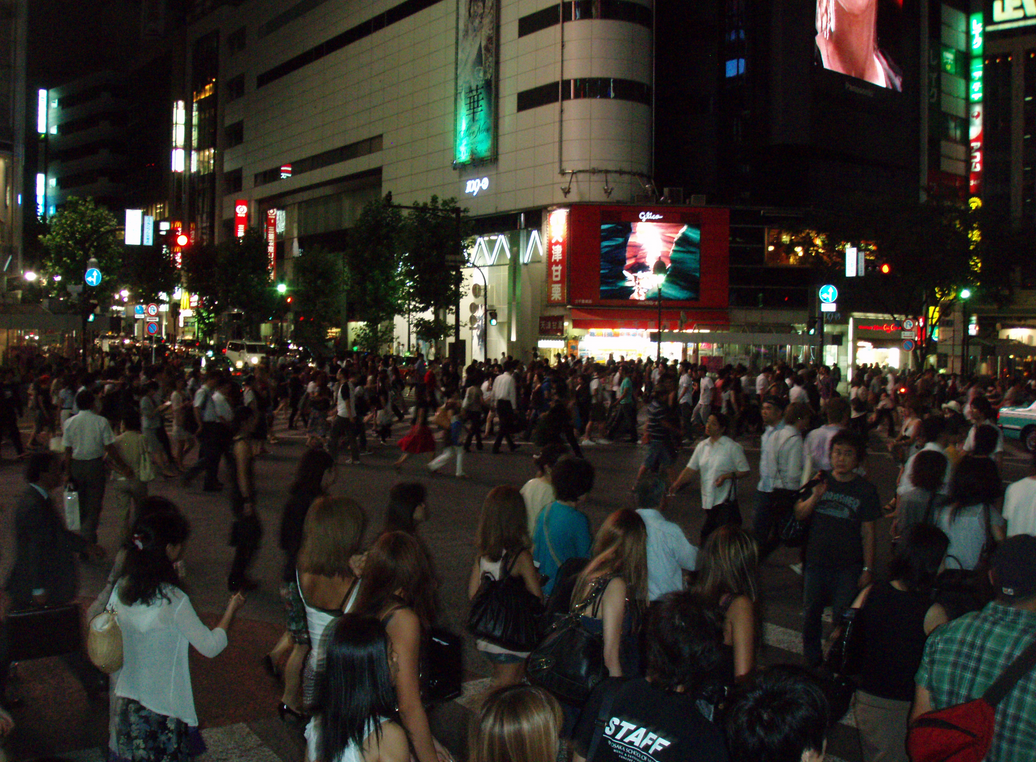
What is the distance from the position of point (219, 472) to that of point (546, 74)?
1470 inches

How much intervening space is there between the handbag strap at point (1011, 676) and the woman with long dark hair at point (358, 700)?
1.88m

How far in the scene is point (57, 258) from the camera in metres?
46.0

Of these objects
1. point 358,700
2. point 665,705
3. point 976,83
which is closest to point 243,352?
point 358,700

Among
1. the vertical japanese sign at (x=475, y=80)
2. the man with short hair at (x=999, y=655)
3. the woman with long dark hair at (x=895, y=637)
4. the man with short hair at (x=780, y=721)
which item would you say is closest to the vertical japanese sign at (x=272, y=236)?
the vertical japanese sign at (x=475, y=80)

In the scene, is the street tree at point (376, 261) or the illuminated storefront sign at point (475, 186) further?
the illuminated storefront sign at point (475, 186)

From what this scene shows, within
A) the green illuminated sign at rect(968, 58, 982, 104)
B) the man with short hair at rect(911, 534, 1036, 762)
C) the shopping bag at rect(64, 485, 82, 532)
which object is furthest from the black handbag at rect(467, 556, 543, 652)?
the green illuminated sign at rect(968, 58, 982, 104)

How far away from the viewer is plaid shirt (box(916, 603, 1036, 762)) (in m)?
3.01

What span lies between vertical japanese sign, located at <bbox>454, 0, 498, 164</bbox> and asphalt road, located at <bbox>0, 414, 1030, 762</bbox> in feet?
115

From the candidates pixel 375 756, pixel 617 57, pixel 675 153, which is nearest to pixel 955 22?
pixel 675 153

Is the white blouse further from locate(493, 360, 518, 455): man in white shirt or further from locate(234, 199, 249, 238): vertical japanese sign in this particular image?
locate(234, 199, 249, 238): vertical japanese sign

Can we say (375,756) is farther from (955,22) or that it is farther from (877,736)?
(955,22)

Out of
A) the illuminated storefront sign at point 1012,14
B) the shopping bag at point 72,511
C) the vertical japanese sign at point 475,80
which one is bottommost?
the shopping bag at point 72,511

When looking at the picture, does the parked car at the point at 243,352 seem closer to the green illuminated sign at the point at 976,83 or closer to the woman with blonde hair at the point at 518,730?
the woman with blonde hair at the point at 518,730

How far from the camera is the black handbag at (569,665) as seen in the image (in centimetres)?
364
